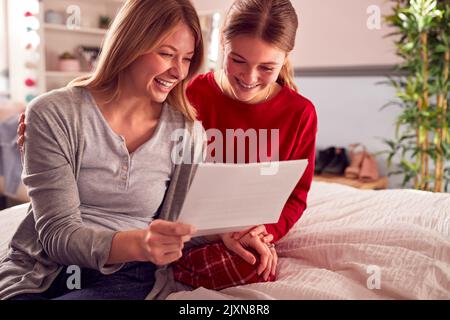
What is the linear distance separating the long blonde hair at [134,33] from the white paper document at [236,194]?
337mm

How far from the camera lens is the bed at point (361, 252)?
0.93 meters


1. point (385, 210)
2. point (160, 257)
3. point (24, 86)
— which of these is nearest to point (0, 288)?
point (160, 257)

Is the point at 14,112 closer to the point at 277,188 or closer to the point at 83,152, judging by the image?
the point at 83,152

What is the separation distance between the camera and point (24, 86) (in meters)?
4.06

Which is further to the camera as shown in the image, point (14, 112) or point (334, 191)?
point (14, 112)

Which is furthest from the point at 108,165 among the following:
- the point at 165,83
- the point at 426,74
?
the point at 426,74

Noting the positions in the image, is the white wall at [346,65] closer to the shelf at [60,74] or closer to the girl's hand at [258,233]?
the shelf at [60,74]

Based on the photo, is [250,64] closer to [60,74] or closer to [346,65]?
[346,65]

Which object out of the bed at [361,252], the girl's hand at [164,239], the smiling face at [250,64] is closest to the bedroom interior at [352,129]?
the bed at [361,252]

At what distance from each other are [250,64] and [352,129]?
7.24 ft

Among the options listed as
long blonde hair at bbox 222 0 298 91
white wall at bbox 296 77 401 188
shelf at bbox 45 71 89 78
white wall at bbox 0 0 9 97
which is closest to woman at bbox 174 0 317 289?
long blonde hair at bbox 222 0 298 91

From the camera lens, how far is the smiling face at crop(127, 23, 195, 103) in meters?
0.97

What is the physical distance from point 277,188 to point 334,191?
949 millimetres

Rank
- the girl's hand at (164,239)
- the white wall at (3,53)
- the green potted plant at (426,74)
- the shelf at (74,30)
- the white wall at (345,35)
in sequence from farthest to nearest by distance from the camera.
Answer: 1. the white wall at (3,53)
2. the shelf at (74,30)
3. the white wall at (345,35)
4. the green potted plant at (426,74)
5. the girl's hand at (164,239)
